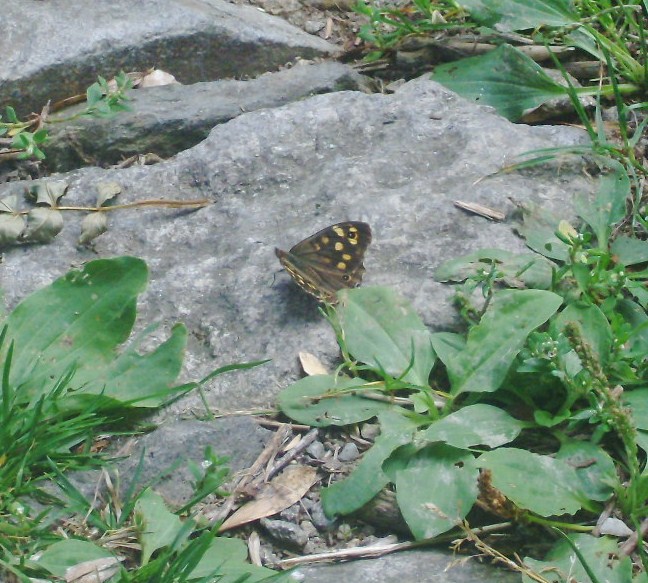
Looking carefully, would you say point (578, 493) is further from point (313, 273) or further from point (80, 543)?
point (80, 543)

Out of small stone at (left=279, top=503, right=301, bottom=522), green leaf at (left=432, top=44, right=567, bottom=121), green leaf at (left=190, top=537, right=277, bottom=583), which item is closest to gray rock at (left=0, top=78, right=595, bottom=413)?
green leaf at (left=432, top=44, right=567, bottom=121)

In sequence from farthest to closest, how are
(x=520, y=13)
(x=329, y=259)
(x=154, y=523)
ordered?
(x=520, y=13) → (x=329, y=259) → (x=154, y=523)

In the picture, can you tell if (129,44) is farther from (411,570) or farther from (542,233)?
(411,570)

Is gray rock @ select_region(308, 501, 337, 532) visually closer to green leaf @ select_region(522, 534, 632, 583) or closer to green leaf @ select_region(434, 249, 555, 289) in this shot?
green leaf @ select_region(522, 534, 632, 583)

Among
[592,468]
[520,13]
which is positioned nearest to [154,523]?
[592,468]

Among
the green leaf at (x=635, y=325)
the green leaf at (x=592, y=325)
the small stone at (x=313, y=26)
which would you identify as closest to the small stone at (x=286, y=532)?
the green leaf at (x=592, y=325)

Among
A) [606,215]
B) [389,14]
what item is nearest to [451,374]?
[606,215]
